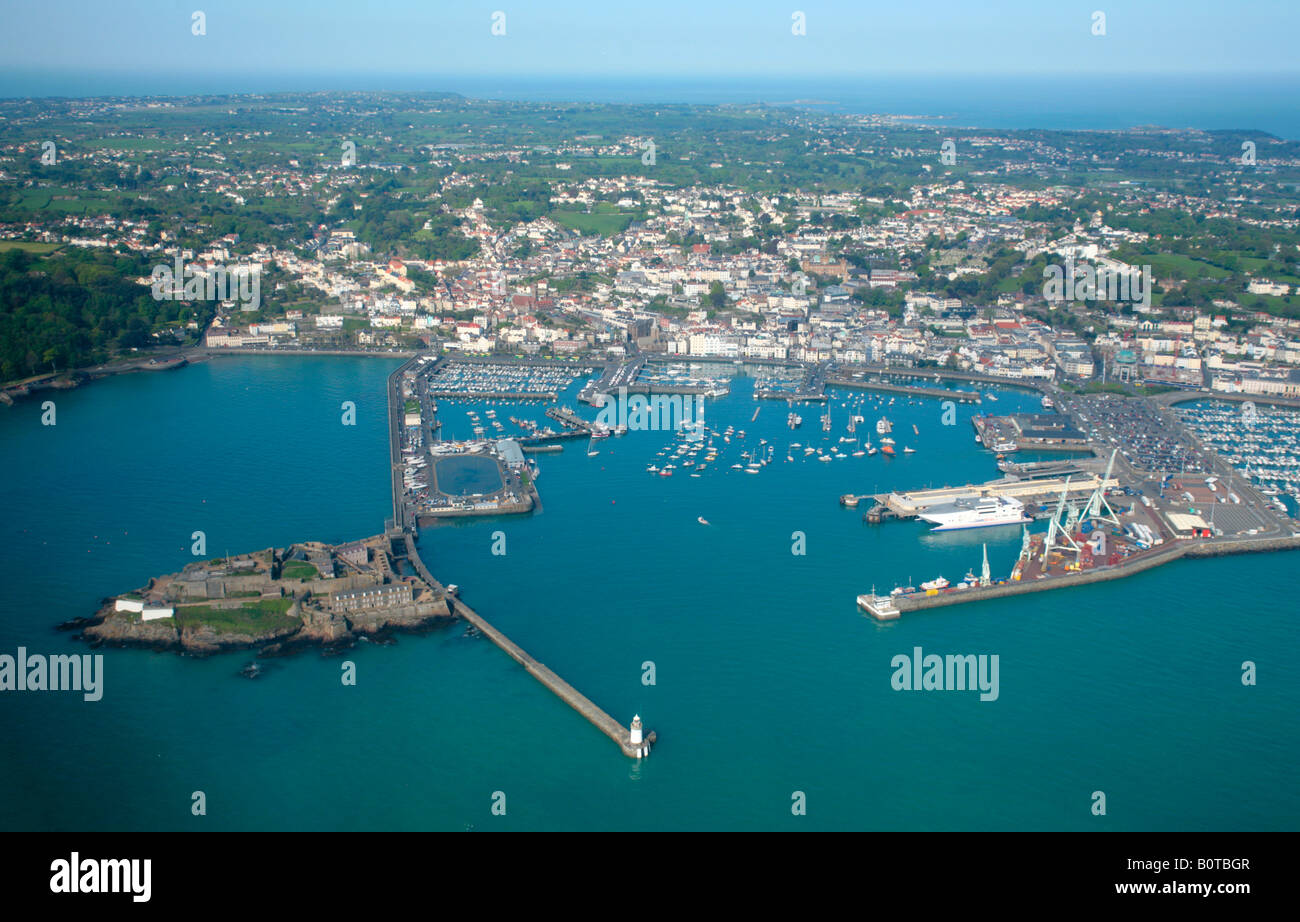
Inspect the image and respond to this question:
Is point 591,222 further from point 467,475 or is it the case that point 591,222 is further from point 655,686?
point 655,686

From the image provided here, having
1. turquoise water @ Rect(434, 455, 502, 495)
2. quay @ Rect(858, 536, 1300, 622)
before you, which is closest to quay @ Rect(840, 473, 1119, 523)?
quay @ Rect(858, 536, 1300, 622)

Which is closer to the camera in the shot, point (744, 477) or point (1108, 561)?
point (1108, 561)

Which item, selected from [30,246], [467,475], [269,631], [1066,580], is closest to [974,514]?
[1066,580]

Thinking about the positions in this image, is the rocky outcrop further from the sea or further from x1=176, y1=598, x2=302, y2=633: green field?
the sea

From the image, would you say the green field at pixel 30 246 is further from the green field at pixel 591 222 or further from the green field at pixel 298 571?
the green field at pixel 298 571

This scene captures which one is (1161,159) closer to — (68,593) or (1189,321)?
(1189,321)

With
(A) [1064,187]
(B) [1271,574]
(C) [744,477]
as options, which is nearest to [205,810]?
(C) [744,477]
